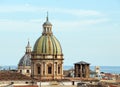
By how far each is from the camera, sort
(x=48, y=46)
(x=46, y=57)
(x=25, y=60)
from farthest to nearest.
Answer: (x=25, y=60), (x=46, y=57), (x=48, y=46)

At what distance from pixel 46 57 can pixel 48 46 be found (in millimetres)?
1407

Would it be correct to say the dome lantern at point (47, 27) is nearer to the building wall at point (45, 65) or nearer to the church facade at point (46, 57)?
the church facade at point (46, 57)

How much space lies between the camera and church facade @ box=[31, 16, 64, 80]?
242ft

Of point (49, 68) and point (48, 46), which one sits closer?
point (48, 46)

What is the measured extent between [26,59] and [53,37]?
52.7ft

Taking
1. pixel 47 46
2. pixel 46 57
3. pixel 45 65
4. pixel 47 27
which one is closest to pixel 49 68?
pixel 45 65

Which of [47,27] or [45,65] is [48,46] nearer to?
[45,65]

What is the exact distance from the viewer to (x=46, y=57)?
74125mm

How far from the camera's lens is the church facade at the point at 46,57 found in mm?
73875

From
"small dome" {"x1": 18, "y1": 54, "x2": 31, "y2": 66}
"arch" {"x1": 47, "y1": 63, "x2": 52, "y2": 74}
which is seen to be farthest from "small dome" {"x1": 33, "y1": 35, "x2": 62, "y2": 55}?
"small dome" {"x1": 18, "y1": 54, "x2": 31, "y2": 66}

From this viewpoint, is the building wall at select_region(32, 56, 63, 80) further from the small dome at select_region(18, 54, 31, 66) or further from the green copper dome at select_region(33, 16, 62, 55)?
the small dome at select_region(18, 54, 31, 66)

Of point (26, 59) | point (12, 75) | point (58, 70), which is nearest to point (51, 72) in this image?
point (58, 70)

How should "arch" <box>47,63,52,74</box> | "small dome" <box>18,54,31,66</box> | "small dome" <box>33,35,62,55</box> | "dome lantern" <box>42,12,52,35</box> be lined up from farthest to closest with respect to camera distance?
"small dome" <box>18,54,31,66</box>
"dome lantern" <box>42,12,52,35</box>
"arch" <box>47,63,52,74</box>
"small dome" <box>33,35,62,55</box>

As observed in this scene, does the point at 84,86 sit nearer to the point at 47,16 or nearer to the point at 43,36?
the point at 43,36
